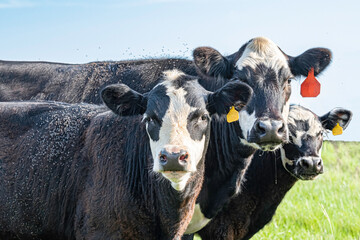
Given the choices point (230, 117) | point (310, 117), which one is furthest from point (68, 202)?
point (310, 117)

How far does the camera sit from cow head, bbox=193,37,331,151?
631 centimetres

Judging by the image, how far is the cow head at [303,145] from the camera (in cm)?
736

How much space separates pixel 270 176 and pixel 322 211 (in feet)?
10.1

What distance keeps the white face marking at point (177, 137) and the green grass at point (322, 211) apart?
4377 millimetres

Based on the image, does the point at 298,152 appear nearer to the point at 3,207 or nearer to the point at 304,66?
the point at 304,66

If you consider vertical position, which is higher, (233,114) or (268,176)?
(233,114)

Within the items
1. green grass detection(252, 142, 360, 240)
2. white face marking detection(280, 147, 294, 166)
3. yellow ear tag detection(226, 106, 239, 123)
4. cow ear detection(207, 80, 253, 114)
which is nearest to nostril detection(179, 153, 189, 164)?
cow ear detection(207, 80, 253, 114)

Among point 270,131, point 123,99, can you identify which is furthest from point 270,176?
point 123,99

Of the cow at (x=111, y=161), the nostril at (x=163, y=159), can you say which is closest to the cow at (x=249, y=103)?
the cow at (x=111, y=161)

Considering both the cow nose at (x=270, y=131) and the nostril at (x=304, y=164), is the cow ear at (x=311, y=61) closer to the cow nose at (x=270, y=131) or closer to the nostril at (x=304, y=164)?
the nostril at (x=304, y=164)

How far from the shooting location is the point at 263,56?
7.04 metres

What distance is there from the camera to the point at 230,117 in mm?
6168

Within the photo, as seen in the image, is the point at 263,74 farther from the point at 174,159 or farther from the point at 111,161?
the point at 174,159

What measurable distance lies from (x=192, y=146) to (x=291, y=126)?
111 inches
